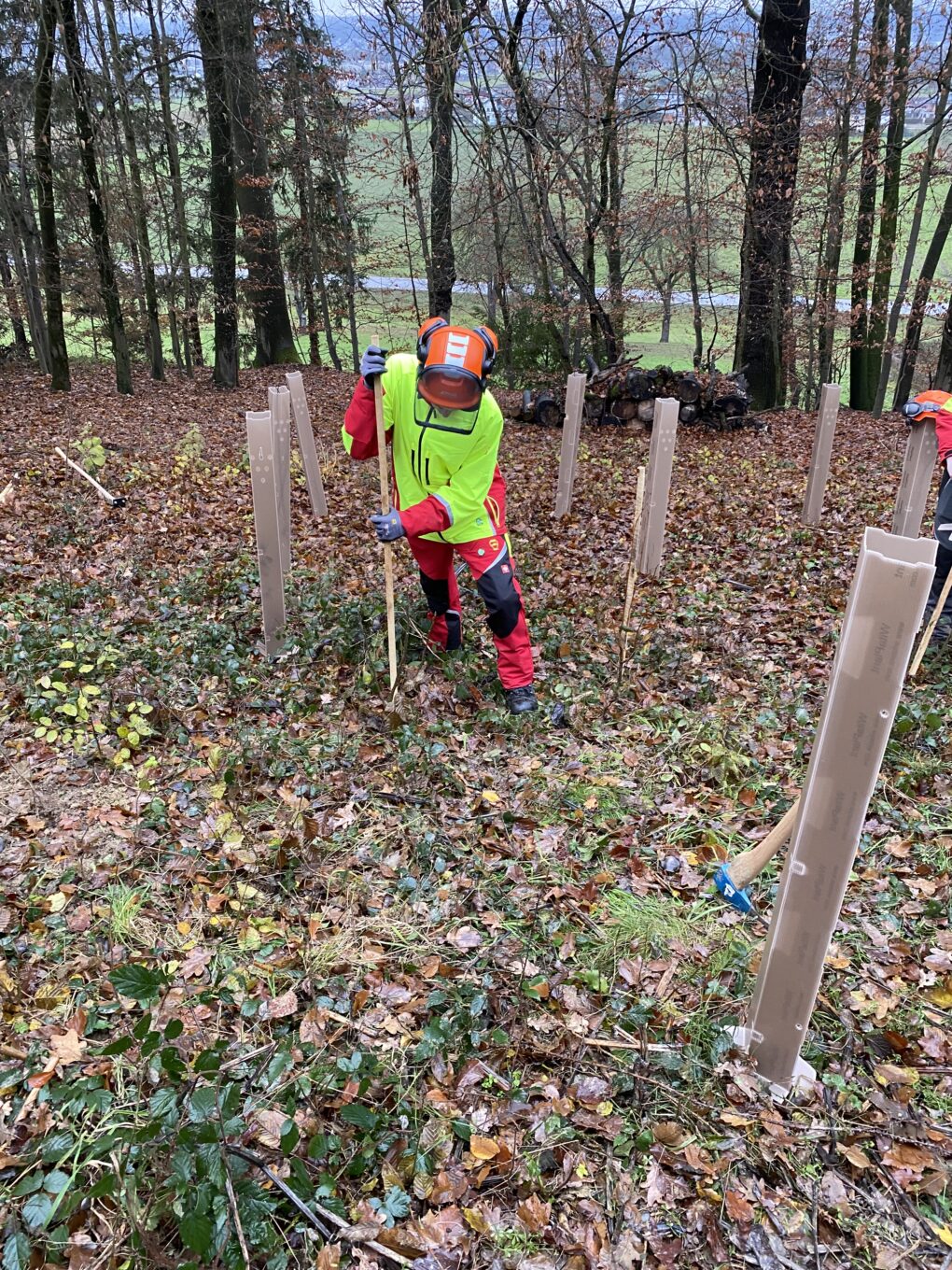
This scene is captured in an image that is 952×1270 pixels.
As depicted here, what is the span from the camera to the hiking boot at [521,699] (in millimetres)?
4793

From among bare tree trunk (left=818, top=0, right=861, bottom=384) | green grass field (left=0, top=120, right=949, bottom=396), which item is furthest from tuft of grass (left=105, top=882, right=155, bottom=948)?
bare tree trunk (left=818, top=0, right=861, bottom=384)

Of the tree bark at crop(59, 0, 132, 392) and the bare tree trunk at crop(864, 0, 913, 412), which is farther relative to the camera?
the bare tree trunk at crop(864, 0, 913, 412)

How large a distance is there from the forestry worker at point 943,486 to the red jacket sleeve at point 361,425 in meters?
3.74

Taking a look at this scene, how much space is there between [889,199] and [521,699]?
578 inches

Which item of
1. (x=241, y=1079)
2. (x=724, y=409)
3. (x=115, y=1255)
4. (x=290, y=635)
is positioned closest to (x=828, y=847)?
(x=241, y=1079)

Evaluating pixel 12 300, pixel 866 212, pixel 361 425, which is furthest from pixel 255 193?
pixel 361 425

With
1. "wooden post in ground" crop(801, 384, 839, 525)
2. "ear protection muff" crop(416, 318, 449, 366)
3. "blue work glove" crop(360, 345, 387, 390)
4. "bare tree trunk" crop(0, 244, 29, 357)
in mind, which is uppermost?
"bare tree trunk" crop(0, 244, 29, 357)

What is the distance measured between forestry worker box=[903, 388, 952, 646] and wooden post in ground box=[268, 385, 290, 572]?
463cm

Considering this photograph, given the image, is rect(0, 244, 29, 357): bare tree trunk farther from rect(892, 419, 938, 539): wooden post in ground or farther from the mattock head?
the mattock head

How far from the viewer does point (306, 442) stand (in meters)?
7.91

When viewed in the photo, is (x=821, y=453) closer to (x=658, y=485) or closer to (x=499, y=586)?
(x=658, y=485)

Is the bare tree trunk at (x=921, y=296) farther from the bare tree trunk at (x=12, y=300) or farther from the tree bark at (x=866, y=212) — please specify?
the bare tree trunk at (x=12, y=300)

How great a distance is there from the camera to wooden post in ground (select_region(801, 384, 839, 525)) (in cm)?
804

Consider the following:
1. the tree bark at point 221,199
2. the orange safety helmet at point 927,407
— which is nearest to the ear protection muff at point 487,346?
the orange safety helmet at point 927,407
